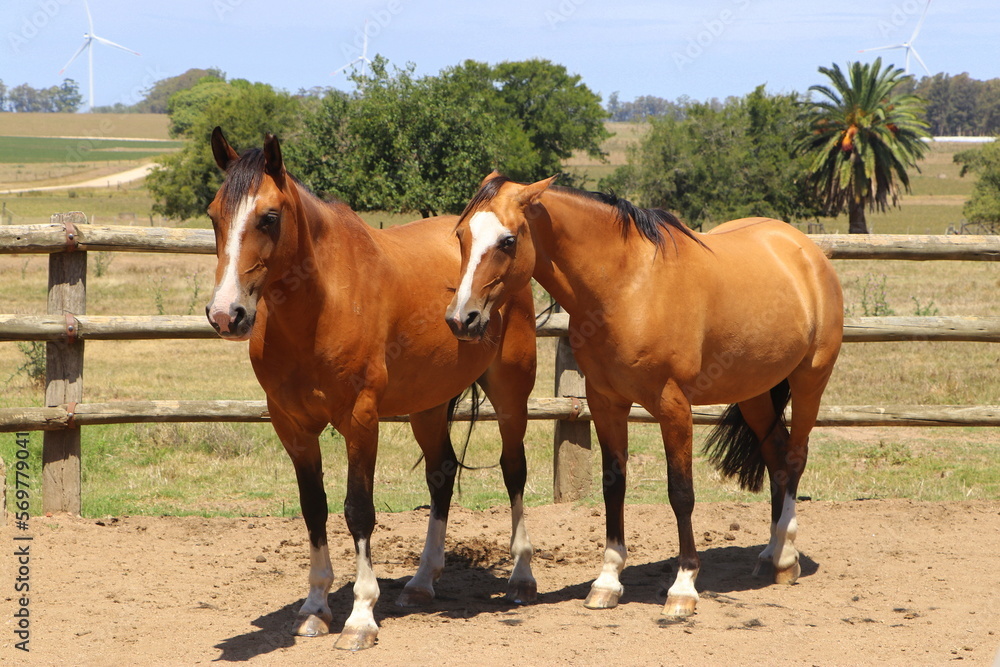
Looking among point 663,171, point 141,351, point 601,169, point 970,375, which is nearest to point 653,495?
point 970,375

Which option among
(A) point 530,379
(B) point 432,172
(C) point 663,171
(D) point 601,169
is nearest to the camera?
(A) point 530,379

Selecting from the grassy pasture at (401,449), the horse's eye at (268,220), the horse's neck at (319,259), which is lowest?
the grassy pasture at (401,449)

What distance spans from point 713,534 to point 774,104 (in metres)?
44.7

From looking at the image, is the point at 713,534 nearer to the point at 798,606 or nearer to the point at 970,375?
the point at 798,606

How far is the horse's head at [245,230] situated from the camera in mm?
2979

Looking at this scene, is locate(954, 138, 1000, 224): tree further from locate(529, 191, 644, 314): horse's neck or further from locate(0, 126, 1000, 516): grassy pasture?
locate(529, 191, 644, 314): horse's neck

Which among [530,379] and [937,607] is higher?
[530,379]

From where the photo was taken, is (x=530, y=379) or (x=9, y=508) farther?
(x=9, y=508)

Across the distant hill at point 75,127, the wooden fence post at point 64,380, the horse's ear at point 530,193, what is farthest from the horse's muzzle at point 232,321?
the distant hill at point 75,127

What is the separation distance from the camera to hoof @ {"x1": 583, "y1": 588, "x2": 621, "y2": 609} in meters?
3.95

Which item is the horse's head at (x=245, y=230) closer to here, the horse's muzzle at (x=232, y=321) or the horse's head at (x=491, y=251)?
the horse's muzzle at (x=232, y=321)

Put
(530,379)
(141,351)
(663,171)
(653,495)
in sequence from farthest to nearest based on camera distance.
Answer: (663,171) → (141,351) → (653,495) → (530,379)

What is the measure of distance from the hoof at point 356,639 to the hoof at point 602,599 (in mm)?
994

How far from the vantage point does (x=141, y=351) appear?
1241 centimetres
